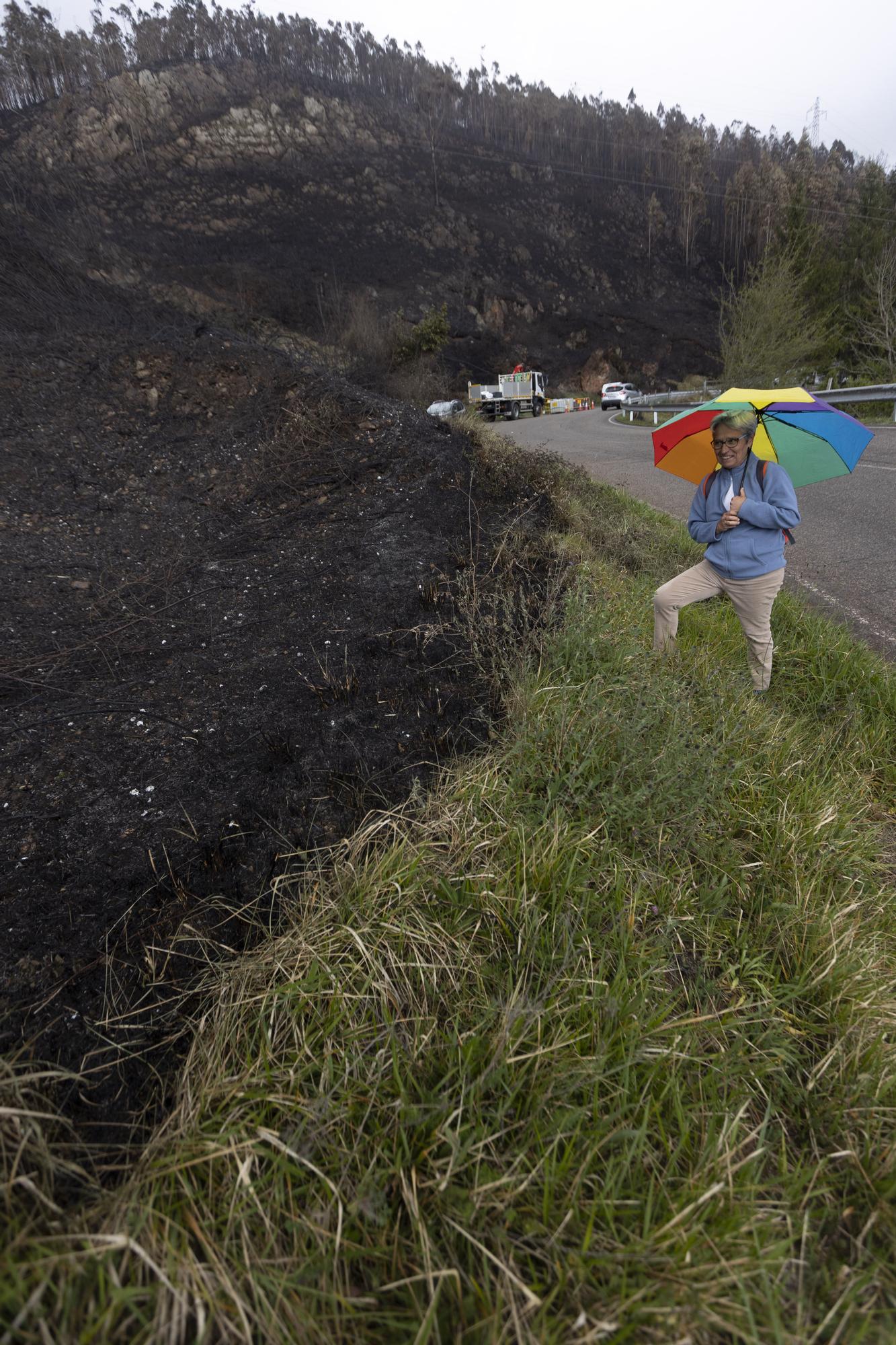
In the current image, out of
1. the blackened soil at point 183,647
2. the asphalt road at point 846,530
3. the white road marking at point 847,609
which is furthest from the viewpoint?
the asphalt road at point 846,530

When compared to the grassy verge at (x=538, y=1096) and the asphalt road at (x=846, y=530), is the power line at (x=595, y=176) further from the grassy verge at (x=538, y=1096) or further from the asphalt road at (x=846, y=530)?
the grassy verge at (x=538, y=1096)

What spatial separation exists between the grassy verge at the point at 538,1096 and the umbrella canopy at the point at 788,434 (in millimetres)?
2179

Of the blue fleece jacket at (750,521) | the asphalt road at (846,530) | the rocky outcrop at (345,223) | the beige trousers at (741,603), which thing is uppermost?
the rocky outcrop at (345,223)

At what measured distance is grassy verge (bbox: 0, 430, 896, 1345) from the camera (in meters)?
1.17

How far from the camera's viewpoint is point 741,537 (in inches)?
145

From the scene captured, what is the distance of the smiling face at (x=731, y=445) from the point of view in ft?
11.6

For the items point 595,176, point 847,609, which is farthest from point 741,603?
point 595,176

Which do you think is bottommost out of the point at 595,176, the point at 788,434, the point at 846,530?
the point at 846,530

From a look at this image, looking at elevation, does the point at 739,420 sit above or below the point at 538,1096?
above

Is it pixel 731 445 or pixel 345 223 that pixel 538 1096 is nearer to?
pixel 731 445

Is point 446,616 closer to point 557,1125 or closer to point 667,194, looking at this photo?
point 557,1125

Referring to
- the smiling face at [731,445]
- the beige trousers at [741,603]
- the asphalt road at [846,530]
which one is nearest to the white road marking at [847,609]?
the asphalt road at [846,530]

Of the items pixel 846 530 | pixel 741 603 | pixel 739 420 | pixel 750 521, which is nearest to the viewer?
pixel 739 420

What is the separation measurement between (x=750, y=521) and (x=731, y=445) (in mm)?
445
